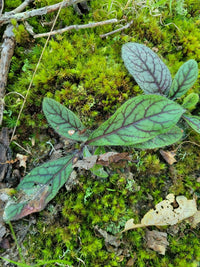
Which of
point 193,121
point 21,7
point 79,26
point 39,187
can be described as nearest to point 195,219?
point 193,121

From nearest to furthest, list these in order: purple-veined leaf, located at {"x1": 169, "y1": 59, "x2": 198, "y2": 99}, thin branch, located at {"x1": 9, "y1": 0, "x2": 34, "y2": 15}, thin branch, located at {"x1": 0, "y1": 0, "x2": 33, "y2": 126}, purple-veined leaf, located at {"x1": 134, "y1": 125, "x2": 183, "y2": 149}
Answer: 1. purple-veined leaf, located at {"x1": 134, "y1": 125, "x2": 183, "y2": 149}
2. purple-veined leaf, located at {"x1": 169, "y1": 59, "x2": 198, "y2": 99}
3. thin branch, located at {"x1": 0, "y1": 0, "x2": 33, "y2": 126}
4. thin branch, located at {"x1": 9, "y1": 0, "x2": 34, "y2": 15}

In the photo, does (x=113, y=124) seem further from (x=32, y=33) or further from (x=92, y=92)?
(x=32, y=33)

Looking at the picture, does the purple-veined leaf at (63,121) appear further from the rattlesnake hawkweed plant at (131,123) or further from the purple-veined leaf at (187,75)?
the purple-veined leaf at (187,75)

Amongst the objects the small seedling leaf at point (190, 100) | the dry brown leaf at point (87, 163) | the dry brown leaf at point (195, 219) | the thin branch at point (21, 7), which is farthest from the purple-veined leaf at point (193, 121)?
the thin branch at point (21, 7)

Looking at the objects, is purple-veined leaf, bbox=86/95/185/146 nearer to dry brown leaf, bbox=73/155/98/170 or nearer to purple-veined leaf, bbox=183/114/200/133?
dry brown leaf, bbox=73/155/98/170

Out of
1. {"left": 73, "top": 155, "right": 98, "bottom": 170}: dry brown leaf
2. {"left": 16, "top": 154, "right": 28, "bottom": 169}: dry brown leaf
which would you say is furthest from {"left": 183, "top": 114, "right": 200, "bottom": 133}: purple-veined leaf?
{"left": 16, "top": 154, "right": 28, "bottom": 169}: dry brown leaf

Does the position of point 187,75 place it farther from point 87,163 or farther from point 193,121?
point 87,163
